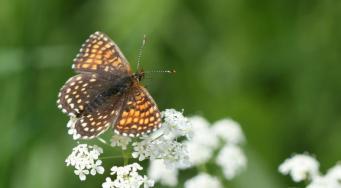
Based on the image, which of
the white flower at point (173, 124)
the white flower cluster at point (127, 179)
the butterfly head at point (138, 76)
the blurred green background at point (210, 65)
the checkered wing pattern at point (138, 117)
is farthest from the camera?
the blurred green background at point (210, 65)

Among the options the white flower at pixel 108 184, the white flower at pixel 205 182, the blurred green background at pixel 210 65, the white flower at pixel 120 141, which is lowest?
the white flower at pixel 108 184

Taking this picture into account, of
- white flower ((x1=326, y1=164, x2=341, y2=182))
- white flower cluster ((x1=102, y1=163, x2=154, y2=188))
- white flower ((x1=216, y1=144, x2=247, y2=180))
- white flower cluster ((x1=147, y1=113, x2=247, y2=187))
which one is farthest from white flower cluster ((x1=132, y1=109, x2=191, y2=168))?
white flower ((x1=216, y1=144, x2=247, y2=180))

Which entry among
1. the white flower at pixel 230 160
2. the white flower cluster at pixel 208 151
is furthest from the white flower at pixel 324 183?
the white flower at pixel 230 160

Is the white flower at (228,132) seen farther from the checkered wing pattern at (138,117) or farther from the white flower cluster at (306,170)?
the checkered wing pattern at (138,117)

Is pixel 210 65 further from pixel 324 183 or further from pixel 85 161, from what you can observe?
pixel 85 161

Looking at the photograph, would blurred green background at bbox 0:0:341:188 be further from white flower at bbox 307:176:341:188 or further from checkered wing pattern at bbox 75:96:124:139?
checkered wing pattern at bbox 75:96:124:139

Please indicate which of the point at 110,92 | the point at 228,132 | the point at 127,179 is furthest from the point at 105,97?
the point at 228,132

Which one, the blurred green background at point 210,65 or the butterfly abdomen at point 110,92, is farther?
the blurred green background at point 210,65

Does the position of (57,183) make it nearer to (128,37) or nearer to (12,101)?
(12,101)
